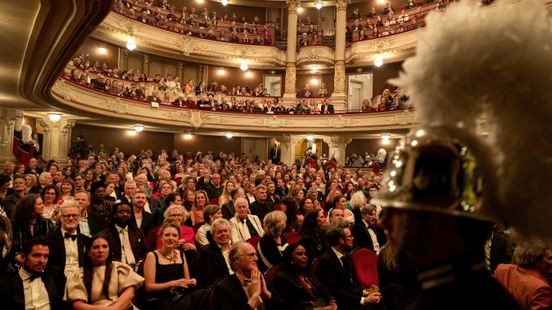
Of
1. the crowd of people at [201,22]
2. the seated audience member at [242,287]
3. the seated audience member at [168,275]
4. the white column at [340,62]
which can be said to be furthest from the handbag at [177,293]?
the white column at [340,62]

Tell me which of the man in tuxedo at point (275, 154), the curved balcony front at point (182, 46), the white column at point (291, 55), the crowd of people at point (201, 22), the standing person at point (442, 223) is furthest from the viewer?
the white column at point (291, 55)

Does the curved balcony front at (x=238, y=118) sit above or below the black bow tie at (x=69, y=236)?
above

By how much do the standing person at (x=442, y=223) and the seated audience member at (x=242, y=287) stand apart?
2.04 m

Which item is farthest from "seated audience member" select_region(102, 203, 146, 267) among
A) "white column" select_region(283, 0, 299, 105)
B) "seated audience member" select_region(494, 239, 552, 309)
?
"white column" select_region(283, 0, 299, 105)

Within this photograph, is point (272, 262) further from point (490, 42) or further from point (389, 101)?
point (389, 101)

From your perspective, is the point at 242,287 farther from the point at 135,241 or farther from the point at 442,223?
the point at 442,223

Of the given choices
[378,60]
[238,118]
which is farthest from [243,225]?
[378,60]

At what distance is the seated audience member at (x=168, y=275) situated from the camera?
344 centimetres

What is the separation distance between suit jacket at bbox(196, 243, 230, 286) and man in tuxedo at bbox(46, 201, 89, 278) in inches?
41.8

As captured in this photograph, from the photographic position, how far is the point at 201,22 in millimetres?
23219

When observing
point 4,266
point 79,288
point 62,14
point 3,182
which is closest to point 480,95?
point 79,288

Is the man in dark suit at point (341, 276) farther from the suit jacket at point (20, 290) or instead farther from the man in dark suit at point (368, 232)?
the suit jacket at point (20, 290)

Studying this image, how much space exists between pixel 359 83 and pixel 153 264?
74.3 ft

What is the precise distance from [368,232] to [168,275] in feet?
8.76
